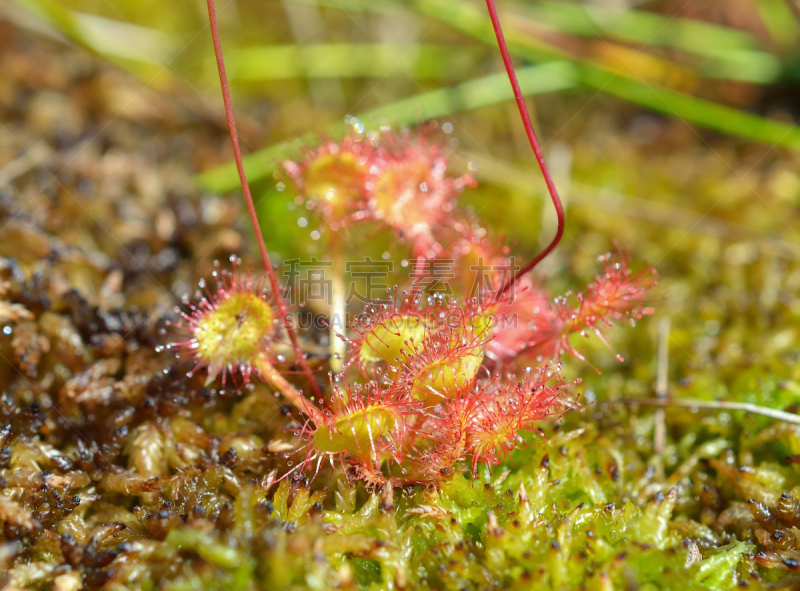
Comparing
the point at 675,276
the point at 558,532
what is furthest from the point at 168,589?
the point at 675,276

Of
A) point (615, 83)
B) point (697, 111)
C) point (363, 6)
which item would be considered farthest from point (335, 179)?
point (697, 111)

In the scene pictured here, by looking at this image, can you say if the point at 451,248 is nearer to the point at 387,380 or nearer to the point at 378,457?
the point at 387,380

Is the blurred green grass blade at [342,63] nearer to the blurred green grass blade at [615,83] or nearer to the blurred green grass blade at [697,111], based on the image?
the blurred green grass blade at [615,83]

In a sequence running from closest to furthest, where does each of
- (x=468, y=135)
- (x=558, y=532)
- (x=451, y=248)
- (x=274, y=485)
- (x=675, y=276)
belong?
1. (x=558, y=532)
2. (x=274, y=485)
3. (x=451, y=248)
4. (x=675, y=276)
5. (x=468, y=135)

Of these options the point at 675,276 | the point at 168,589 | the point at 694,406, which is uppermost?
the point at 675,276

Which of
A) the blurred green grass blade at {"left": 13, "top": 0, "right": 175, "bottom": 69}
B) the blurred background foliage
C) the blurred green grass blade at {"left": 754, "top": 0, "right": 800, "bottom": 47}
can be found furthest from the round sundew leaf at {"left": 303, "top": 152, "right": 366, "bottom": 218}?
the blurred green grass blade at {"left": 754, "top": 0, "right": 800, "bottom": 47}

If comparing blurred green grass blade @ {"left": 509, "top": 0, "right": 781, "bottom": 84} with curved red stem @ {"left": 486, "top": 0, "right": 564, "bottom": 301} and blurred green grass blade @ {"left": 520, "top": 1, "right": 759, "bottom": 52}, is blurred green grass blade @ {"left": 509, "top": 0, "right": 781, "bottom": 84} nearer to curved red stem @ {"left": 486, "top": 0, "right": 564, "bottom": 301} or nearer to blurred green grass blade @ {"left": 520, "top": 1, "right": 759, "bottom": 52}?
blurred green grass blade @ {"left": 520, "top": 1, "right": 759, "bottom": 52}

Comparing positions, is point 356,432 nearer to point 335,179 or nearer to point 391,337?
point 391,337
